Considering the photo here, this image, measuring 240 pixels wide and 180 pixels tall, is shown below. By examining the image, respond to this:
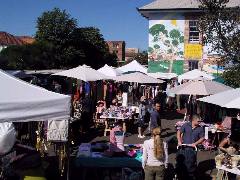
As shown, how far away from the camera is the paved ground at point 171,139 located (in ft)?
38.1

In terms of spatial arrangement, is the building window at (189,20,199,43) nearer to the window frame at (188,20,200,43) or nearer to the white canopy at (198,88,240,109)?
the window frame at (188,20,200,43)

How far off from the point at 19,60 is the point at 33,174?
36.5m

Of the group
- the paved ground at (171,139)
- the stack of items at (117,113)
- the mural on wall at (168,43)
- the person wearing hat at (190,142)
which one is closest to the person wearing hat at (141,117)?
the paved ground at (171,139)

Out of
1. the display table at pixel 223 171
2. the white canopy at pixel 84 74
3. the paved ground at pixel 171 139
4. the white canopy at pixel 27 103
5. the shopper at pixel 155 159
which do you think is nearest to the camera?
the white canopy at pixel 27 103

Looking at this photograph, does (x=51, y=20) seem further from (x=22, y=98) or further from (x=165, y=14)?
(x=22, y=98)

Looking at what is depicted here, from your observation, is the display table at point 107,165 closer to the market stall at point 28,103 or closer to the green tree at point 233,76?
the market stall at point 28,103

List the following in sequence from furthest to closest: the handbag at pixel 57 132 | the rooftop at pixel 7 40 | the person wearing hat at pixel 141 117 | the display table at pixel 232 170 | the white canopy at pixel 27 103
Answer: the rooftop at pixel 7 40
the person wearing hat at pixel 141 117
the handbag at pixel 57 132
the display table at pixel 232 170
the white canopy at pixel 27 103

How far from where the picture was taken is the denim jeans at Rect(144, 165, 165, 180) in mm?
7945

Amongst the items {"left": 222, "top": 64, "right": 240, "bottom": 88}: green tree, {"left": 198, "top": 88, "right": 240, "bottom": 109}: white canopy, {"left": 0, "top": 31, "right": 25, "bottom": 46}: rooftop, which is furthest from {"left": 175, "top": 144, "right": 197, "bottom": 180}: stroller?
{"left": 0, "top": 31, "right": 25, "bottom": 46}: rooftop

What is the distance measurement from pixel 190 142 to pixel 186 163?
0.50m

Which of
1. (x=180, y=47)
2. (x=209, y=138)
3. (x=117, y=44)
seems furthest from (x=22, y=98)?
(x=117, y=44)

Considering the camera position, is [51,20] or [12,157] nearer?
[12,157]

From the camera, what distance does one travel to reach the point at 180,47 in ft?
106

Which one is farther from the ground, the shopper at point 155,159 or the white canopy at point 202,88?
the white canopy at point 202,88
